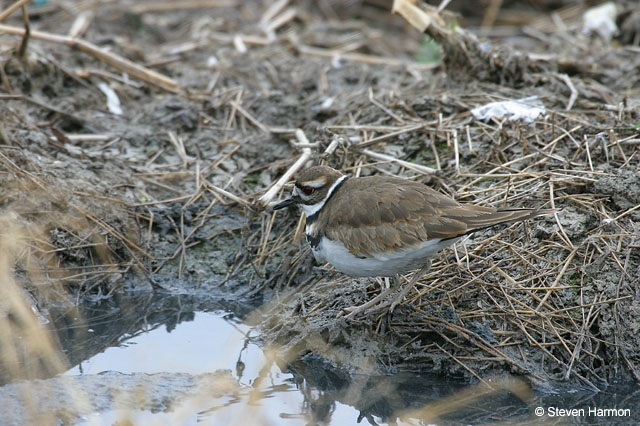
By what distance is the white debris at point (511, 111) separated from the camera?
6.87 m

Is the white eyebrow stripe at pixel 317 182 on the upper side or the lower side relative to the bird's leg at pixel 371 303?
upper

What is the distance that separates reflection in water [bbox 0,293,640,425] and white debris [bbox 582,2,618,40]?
6.81 m

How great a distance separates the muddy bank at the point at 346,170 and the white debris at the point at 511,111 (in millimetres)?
141

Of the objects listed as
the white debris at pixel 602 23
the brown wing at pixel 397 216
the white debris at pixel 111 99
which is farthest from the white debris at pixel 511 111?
the white debris at pixel 111 99

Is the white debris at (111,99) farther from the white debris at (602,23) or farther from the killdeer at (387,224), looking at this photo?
the white debris at (602,23)

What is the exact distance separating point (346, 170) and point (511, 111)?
6.10 feet

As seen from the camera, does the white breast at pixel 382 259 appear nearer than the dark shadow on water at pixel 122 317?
Yes

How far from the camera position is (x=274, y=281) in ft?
20.6

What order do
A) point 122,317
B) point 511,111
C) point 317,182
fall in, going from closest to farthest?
point 317,182, point 122,317, point 511,111

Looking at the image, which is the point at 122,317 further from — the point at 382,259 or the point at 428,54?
the point at 428,54

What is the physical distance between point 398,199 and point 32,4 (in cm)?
860

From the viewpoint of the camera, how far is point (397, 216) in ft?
16.2

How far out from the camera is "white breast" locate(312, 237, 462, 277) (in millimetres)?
4824

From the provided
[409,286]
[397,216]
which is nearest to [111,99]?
[397,216]
